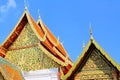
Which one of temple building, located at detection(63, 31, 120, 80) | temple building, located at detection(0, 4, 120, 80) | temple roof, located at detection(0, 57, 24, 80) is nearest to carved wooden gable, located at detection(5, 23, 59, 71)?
temple building, located at detection(0, 4, 120, 80)

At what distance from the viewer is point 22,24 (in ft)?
49.5

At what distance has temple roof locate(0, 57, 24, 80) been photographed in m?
12.8

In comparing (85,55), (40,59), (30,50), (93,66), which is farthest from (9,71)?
(93,66)

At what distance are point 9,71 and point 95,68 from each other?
382cm

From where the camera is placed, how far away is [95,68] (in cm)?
1069

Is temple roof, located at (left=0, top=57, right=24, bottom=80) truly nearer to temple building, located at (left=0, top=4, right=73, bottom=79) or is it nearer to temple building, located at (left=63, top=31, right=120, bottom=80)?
temple building, located at (left=0, top=4, right=73, bottom=79)

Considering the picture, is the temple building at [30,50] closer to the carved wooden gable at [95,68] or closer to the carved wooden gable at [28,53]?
the carved wooden gable at [28,53]

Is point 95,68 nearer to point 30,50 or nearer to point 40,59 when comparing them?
point 40,59

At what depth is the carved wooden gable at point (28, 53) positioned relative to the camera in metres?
13.9

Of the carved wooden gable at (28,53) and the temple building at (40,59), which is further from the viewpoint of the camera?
the carved wooden gable at (28,53)

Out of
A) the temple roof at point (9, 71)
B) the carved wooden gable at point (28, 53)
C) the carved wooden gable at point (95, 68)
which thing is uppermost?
the carved wooden gable at point (28, 53)

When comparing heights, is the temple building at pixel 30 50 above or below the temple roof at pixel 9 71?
above

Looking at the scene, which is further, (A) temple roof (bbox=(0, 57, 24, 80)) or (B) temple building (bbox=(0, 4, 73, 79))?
(B) temple building (bbox=(0, 4, 73, 79))

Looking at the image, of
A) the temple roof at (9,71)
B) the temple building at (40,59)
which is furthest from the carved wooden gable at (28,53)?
the temple roof at (9,71)
